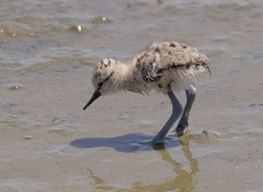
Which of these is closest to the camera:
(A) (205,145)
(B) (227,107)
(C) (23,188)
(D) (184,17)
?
(C) (23,188)

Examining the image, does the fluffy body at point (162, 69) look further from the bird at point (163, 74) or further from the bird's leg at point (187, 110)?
the bird's leg at point (187, 110)

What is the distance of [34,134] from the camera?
652 centimetres

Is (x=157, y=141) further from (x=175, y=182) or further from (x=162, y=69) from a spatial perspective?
(x=175, y=182)

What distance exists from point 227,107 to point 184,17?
2.27m

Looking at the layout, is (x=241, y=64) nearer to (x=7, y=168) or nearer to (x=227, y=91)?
(x=227, y=91)

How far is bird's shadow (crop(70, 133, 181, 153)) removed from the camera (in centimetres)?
625

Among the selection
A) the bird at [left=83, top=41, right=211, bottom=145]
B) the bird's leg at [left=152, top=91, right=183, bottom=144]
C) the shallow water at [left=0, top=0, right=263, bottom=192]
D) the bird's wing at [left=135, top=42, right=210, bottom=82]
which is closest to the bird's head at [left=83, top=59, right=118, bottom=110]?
the bird at [left=83, top=41, right=211, bottom=145]

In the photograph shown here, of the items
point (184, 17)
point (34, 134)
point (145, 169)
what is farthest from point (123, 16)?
point (145, 169)

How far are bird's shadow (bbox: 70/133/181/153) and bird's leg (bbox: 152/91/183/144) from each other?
5 cm

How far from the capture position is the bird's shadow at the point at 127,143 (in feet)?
20.5

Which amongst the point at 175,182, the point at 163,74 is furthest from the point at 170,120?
the point at 175,182

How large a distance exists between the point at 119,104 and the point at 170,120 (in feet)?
2.59

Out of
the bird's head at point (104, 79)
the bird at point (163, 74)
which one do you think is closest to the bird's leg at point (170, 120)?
the bird at point (163, 74)

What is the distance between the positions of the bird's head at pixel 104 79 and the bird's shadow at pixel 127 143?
0.41 m
